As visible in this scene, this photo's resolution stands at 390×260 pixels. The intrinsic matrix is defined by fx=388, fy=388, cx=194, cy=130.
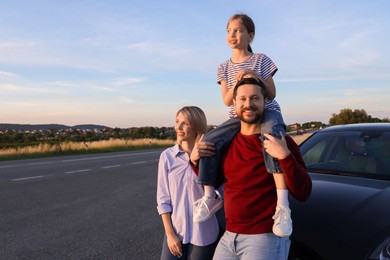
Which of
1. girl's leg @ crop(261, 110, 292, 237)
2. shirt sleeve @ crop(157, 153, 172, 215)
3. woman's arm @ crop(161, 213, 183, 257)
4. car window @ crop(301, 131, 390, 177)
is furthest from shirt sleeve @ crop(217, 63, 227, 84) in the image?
car window @ crop(301, 131, 390, 177)

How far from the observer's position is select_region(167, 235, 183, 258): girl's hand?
2600 millimetres

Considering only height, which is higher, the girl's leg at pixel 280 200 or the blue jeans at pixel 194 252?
the girl's leg at pixel 280 200

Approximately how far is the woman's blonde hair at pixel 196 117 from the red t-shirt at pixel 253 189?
547 millimetres

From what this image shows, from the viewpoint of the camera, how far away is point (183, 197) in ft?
8.81

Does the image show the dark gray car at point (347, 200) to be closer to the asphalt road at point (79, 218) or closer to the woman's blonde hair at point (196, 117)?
the woman's blonde hair at point (196, 117)

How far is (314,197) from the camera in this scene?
3146 millimetres

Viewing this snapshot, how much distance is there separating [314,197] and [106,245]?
119 inches

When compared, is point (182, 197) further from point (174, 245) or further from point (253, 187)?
point (253, 187)

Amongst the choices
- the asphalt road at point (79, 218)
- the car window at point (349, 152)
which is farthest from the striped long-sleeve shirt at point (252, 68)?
the asphalt road at point (79, 218)

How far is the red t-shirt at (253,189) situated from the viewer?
6.91ft

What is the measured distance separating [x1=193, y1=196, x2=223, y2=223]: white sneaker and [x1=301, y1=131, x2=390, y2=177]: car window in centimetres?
200

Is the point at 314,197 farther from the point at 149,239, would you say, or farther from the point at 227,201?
the point at 149,239

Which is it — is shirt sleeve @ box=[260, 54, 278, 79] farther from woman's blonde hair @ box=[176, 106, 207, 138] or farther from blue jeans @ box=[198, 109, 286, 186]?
woman's blonde hair @ box=[176, 106, 207, 138]

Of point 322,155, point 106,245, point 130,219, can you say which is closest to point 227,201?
point 322,155
